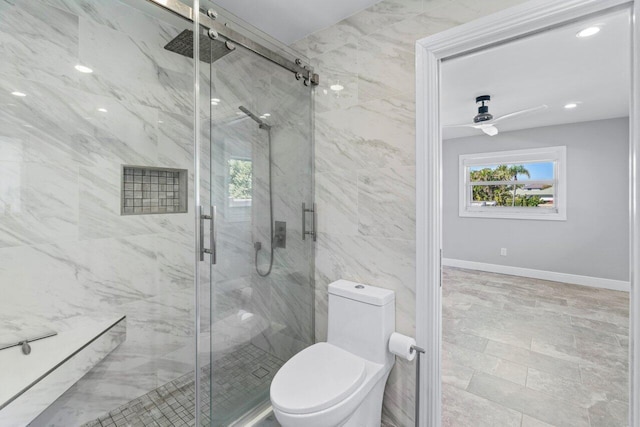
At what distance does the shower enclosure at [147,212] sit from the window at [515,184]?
442 cm

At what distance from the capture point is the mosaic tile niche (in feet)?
5.86

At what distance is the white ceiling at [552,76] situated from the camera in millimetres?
2041

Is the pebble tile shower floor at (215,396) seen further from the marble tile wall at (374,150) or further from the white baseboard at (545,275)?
the white baseboard at (545,275)

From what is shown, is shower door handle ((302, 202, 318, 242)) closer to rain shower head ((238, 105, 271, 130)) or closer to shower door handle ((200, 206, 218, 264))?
rain shower head ((238, 105, 271, 130))

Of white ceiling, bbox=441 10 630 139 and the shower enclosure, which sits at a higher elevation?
white ceiling, bbox=441 10 630 139

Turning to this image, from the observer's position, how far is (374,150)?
5.60 ft

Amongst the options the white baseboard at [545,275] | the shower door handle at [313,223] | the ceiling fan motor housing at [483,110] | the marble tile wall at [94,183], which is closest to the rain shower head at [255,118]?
the shower door handle at [313,223]

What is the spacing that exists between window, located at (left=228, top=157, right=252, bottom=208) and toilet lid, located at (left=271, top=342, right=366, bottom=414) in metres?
0.86

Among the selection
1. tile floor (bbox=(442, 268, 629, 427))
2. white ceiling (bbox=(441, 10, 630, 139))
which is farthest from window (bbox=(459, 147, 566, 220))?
tile floor (bbox=(442, 268, 629, 427))

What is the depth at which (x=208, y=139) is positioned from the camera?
1.37 metres

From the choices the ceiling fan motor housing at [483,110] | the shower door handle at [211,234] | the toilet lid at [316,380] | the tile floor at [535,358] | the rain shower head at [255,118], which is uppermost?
the ceiling fan motor housing at [483,110]

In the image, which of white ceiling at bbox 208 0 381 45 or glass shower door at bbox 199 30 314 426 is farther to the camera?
white ceiling at bbox 208 0 381 45

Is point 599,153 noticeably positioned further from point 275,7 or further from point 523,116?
point 275,7

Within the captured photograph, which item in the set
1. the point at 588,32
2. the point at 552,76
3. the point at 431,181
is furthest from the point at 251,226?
the point at 552,76
